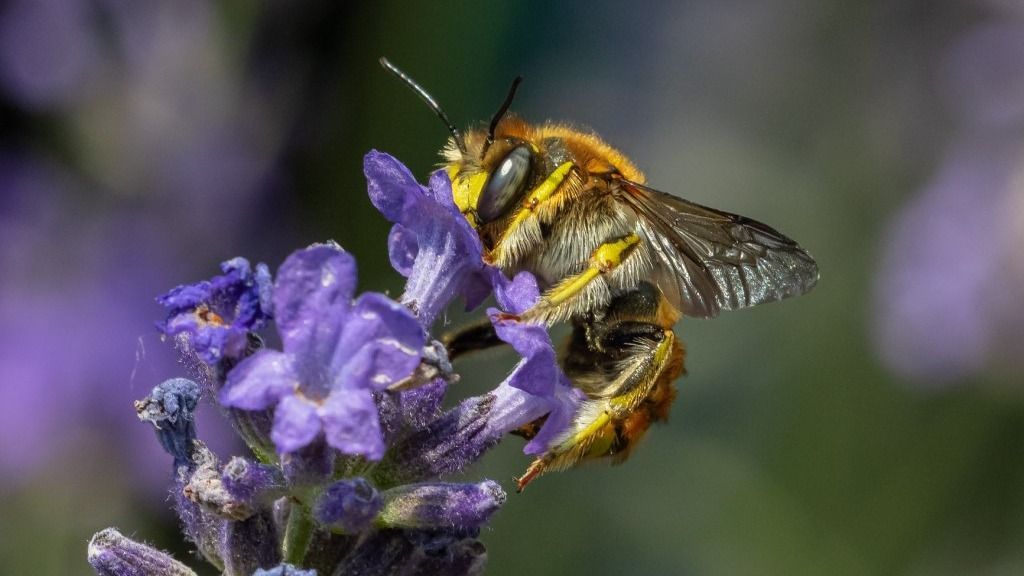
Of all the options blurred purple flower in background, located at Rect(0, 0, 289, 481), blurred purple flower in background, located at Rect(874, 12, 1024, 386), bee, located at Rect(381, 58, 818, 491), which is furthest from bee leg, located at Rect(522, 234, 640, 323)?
blurred purple flower in background, located at Rect(0, 0, 289, 481)

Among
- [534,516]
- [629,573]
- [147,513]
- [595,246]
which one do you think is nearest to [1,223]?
[147,513]

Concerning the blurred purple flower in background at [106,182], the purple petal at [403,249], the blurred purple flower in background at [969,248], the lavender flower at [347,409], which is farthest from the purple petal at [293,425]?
the blurred purple flower in background at [969,248]

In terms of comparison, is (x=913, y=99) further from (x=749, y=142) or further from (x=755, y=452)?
(x=755, y=452)

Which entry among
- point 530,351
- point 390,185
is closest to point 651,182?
point 390,185

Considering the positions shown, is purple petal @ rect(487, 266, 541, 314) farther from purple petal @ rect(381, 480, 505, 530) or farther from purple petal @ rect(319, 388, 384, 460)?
purple petal @ rect(319, 388, 384, 460)

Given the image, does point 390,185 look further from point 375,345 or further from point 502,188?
point 375,345

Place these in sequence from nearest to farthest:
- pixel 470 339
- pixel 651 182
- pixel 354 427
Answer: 1. pixel 354 427
2. pixel 470 339
3. pixel 651 182
